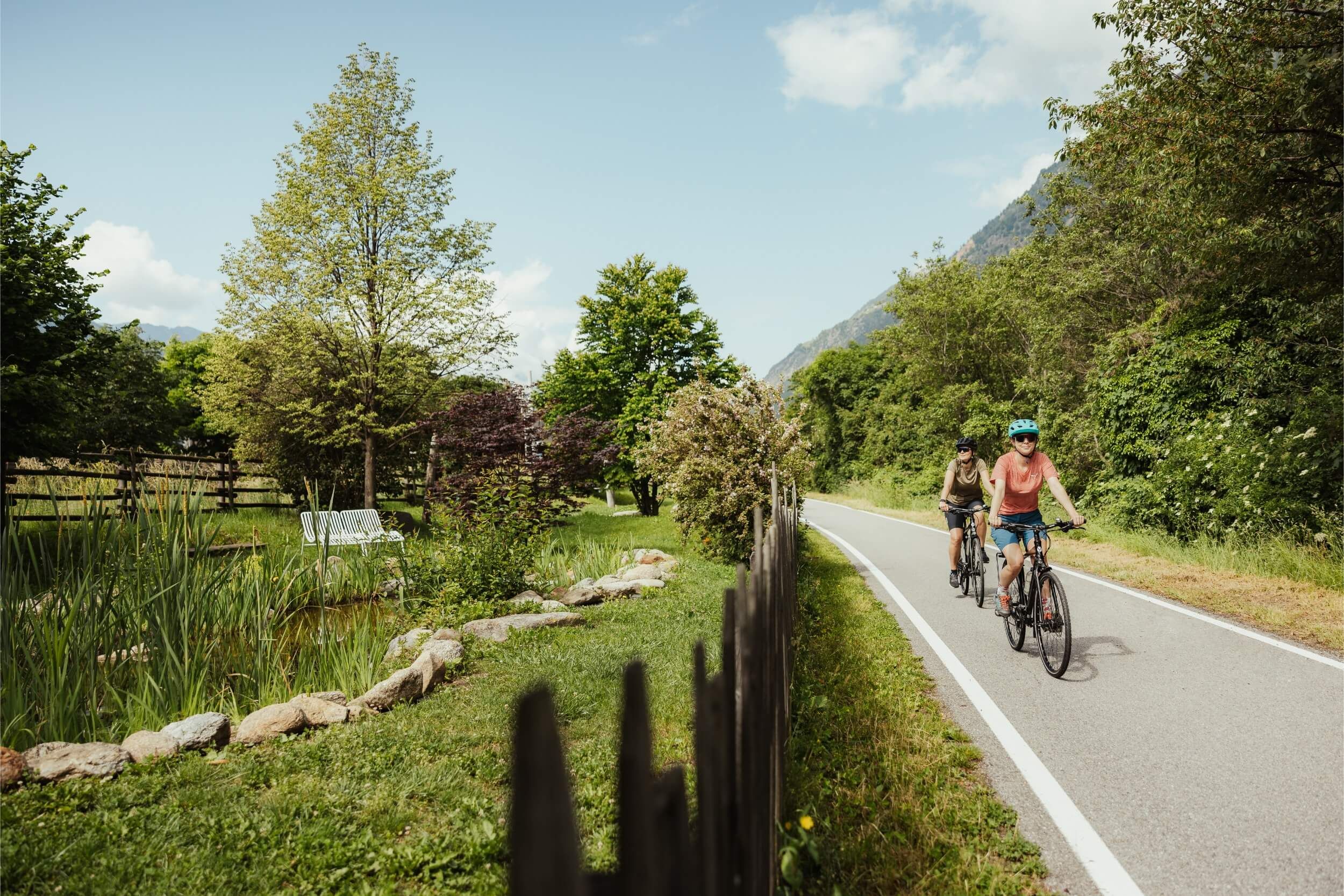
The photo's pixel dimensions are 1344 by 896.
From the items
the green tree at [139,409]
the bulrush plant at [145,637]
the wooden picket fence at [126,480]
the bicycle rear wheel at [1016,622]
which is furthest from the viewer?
the green tree at [139,409]

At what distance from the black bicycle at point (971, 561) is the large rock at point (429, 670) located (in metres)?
6.54

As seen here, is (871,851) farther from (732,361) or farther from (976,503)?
(732,361)

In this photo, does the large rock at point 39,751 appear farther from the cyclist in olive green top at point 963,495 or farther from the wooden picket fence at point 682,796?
the cyclist in olive green top at point 963,495

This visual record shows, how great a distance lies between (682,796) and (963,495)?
9.08m

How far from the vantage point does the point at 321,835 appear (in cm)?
339

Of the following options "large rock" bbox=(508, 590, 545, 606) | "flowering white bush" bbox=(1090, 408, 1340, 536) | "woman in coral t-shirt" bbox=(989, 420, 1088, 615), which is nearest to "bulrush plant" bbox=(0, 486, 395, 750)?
"large rock" bbox=(508, 590, 545, 606)

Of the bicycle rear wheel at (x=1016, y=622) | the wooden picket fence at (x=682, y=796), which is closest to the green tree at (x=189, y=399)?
the bicycle rear wheel at (x=1016, y=622)

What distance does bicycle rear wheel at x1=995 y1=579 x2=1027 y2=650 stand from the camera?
263 inches

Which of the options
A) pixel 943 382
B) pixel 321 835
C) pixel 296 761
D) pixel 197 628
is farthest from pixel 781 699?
pixel 943 382

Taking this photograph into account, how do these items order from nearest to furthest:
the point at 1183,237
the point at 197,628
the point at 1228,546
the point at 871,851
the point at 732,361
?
the point at 871,851
the point at 197,628
the point at 1228,546
the point at 1183,237
the point at 732,361

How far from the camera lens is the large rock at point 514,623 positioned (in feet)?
24.3

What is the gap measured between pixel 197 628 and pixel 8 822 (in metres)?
2.28

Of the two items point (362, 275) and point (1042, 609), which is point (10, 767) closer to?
point (1042, 609)

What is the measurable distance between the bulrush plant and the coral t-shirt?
6045 millimetres
